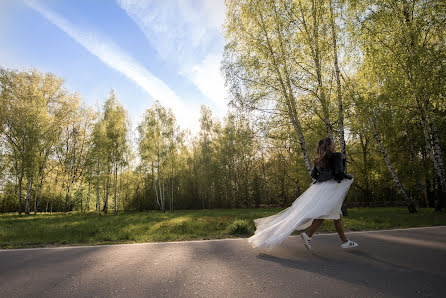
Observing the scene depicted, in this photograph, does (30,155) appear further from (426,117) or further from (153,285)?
(426,117)

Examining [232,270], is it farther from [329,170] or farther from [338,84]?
[338,84]

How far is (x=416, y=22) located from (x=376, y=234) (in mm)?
9320

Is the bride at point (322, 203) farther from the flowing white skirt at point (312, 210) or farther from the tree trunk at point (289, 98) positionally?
the tree trunk at point (289, 98)

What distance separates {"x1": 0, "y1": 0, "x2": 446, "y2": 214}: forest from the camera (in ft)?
34.9

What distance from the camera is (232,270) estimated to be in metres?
3.43

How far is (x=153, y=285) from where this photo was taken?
9.67ft

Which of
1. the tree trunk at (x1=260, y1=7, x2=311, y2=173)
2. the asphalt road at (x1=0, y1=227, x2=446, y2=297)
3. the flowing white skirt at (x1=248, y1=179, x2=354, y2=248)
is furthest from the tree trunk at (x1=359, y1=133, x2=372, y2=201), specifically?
the flowing white skirt at (x1=248, y1=179, x2=354, y2=248)

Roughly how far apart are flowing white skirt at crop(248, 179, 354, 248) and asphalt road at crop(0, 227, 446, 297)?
0.28 metres

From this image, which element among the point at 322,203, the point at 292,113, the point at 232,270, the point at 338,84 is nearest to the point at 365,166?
the point at 338,84

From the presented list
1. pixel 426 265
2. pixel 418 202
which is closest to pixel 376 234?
pixel 426 265

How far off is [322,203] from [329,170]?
0.68 meters

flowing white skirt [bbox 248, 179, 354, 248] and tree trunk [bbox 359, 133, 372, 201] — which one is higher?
tree trunk [bbox 359, 133, 372, 201]

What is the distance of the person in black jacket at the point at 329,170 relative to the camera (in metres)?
4.38

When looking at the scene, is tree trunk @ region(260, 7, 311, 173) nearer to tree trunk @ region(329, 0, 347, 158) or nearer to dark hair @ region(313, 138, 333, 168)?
tree trunk @ region(329, 0, 347, 158)
